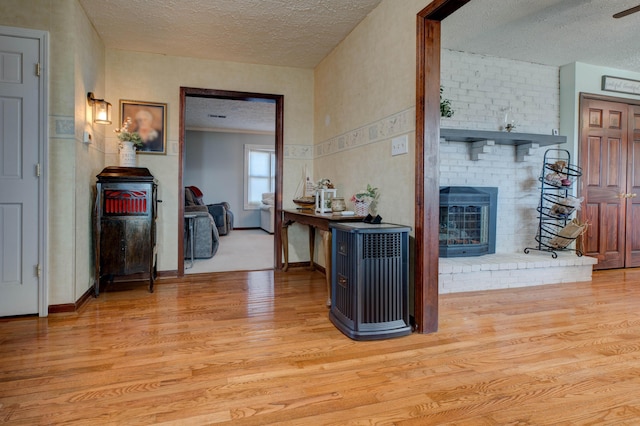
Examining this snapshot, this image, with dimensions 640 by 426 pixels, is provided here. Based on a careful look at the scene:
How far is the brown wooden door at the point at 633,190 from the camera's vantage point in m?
4.79

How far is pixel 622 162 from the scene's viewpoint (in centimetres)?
474

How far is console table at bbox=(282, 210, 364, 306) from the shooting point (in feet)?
9.57

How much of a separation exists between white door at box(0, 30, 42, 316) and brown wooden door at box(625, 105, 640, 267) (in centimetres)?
648

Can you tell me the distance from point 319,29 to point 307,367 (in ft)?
9.85

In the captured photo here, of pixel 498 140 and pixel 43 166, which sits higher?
pixel 498 140

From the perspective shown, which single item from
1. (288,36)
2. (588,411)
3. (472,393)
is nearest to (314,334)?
(472,393)

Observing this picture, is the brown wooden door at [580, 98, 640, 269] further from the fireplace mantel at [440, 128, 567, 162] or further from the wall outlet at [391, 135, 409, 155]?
the wall outlet at [391, 135, 409, 155]

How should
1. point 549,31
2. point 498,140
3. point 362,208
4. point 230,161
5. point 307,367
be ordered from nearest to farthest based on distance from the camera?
1. point 307,367
2. point 362,208
3. point 549,31
4. point 498,140
5. point 230,161

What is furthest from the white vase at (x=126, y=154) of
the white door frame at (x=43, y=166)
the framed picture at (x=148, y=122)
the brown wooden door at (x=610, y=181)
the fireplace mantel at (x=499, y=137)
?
the brown wooden door at (x=610, y=181)

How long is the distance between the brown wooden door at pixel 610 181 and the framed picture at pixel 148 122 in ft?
16.4

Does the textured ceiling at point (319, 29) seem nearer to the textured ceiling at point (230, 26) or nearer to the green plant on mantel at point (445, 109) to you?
the textured ceiling at point (230, 26)

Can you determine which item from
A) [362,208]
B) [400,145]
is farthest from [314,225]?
[400,145]

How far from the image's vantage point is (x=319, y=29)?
3492mm

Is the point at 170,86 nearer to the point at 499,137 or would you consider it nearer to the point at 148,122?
the point at 148,122
